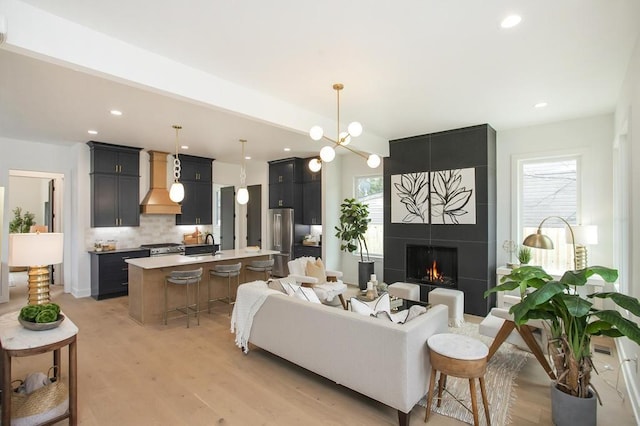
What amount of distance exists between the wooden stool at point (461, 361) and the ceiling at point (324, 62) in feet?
7.74

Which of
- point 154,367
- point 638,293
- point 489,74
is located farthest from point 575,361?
point 154,367

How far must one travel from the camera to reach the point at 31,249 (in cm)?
257

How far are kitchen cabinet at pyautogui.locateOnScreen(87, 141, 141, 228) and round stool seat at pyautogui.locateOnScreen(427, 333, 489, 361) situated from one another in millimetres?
6094

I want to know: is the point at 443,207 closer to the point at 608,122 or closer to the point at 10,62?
the point at 608,122

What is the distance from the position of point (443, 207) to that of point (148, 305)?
4.73m

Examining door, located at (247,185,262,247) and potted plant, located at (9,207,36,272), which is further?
door, located at (247,185,262,247)

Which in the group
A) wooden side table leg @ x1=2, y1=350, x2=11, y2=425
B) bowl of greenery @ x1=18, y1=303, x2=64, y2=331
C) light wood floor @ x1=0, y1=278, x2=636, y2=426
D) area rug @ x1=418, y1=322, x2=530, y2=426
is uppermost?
bowl of greenery @ x1=18, y1=303, x2=64, y2=331

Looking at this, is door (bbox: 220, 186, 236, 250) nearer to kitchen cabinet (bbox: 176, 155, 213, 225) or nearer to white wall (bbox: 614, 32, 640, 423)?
kitchen cabinet (bbox: 176, 155, 213, 225)

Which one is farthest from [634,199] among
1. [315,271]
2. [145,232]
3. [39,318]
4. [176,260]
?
[145,232]

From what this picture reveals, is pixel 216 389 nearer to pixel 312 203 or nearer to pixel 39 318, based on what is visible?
pixel 39 318

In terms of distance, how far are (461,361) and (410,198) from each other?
12.1ft

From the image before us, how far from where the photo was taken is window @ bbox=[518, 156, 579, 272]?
182 inches

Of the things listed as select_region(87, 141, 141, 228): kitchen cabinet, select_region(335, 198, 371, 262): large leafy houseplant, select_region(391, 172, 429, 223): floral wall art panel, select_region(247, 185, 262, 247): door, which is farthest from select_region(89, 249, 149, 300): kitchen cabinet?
select_region(391, 172, 429, 223): floral wall art panel

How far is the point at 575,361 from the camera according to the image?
2293 mm
